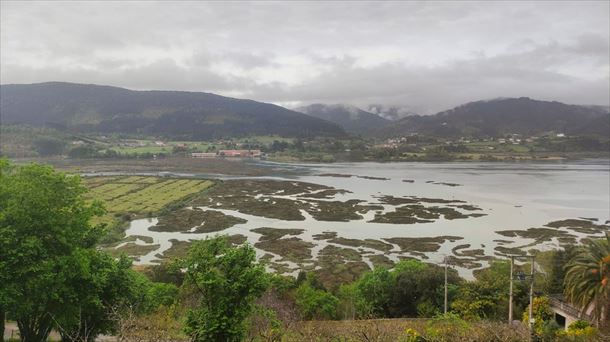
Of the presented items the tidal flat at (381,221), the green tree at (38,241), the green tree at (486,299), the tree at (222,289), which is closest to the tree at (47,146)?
the tidal flat at (381,221)

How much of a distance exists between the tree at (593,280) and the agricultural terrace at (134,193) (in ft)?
160

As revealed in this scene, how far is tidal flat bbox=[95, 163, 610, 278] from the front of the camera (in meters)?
49.0

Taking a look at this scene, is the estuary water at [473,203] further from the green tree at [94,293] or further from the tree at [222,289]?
the tree at [222,289]

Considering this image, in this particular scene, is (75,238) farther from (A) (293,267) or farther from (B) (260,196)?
(B) (260,196)

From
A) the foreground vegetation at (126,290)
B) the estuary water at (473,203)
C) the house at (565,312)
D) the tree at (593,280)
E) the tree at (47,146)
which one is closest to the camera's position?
the foreground vegetation at (126,290)

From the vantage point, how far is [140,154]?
194m

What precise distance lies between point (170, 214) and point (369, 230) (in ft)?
103

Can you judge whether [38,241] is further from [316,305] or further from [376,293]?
[376,293]

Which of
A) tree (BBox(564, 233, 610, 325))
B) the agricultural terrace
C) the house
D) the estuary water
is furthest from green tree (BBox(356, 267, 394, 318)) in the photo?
the agricultural terrace

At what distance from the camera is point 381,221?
6656cm

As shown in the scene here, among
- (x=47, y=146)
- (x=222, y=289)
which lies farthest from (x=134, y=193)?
(x=47, y=146)

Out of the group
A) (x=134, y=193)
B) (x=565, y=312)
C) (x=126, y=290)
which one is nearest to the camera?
(x=126, y=290)

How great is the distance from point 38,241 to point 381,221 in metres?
54.5

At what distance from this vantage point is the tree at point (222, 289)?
14578mm
